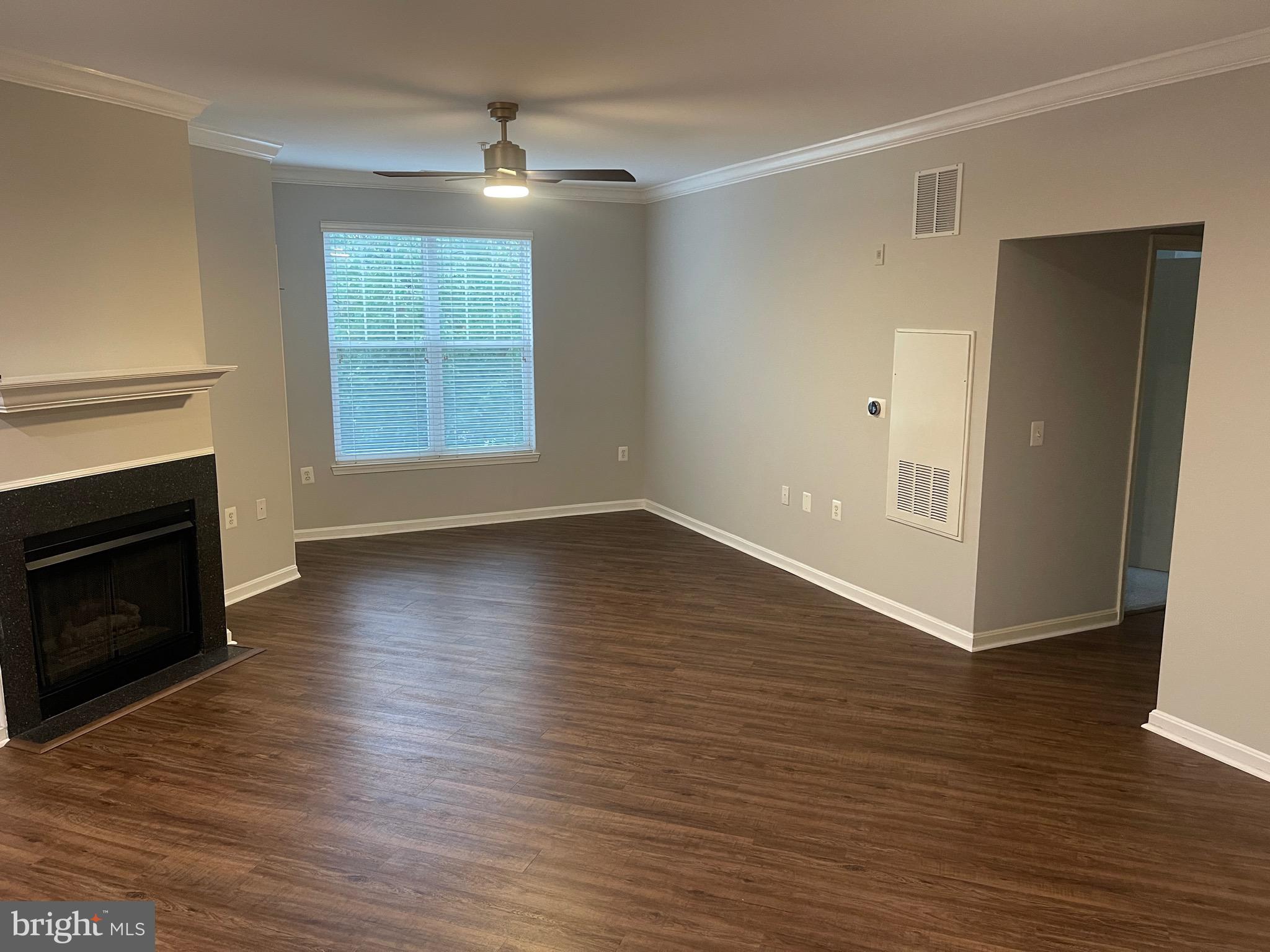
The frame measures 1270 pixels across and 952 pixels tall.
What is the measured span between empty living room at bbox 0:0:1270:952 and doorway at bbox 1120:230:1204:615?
0.03m

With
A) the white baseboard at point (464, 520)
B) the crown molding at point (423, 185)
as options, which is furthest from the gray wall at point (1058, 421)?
the white baseboard at point (464, 520)

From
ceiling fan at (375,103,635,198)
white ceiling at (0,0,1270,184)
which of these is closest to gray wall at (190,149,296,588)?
white ceiling at (0,0,1270,184)

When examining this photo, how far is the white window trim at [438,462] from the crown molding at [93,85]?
294 centimetres

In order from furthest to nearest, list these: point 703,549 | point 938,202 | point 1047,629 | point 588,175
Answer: point 703,549 < point 1047,629 < point 938,202 < point 588,175

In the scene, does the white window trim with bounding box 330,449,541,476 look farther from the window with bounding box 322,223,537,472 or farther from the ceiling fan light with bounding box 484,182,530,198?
the ceiling fan light with bounding box 484,182,530,198

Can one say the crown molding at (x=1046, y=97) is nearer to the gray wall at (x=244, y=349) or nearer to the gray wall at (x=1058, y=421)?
the gray wall at (x=1058, y=421)

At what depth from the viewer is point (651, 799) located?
3061 millimetres

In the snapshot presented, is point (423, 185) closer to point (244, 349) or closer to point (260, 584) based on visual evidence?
point (244, 349)

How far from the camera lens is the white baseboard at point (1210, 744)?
3.22 meters

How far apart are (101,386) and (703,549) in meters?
3.91

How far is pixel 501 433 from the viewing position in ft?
23.0

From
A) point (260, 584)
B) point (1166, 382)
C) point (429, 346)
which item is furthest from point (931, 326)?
point (260, 584)

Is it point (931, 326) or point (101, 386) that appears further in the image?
point (931, 326)

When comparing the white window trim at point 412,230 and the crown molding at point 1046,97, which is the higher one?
the crown molding at point 1046,97
